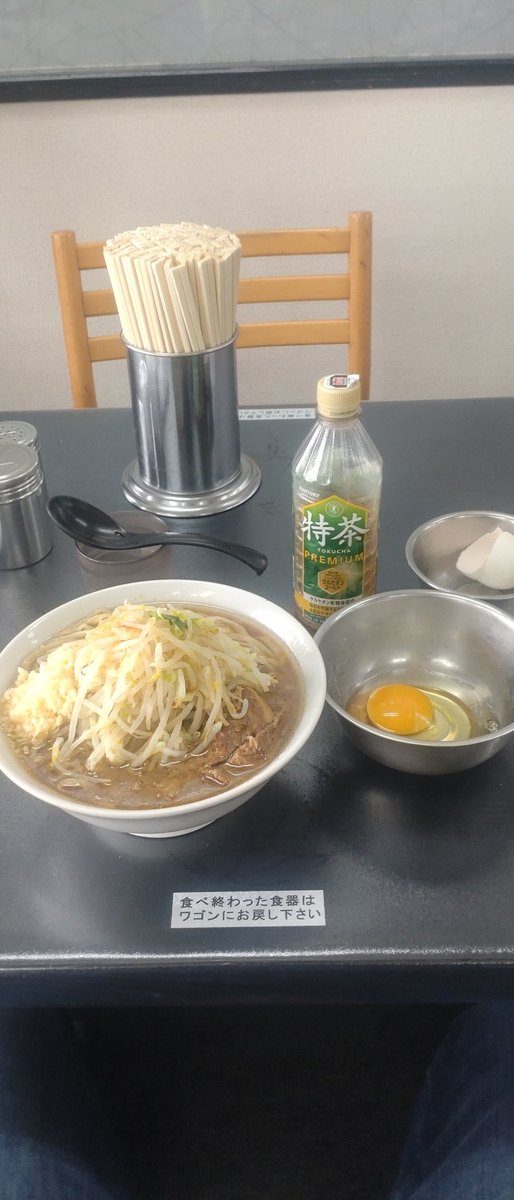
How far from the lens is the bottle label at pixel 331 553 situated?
0.93m

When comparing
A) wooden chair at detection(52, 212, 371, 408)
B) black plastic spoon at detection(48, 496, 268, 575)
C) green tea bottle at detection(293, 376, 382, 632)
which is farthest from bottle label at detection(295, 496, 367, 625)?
wooden chair at detection(52, 212, 371, 408)

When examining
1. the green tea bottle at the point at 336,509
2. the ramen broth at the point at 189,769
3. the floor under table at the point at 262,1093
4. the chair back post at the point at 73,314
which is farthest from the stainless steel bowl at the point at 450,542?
the chair back post at the point at 73,314

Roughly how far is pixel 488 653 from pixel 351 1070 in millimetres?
730

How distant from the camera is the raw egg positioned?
847 mm

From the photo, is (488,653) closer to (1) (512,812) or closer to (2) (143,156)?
(1) (512,812)

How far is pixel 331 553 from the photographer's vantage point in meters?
0.95

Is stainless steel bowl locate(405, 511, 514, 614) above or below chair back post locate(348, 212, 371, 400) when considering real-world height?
below

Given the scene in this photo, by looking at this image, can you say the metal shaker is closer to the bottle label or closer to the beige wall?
the bottle label

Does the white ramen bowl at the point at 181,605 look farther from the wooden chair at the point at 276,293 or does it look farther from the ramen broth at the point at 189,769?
the wooden chair at the point at 276,293

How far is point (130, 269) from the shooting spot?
107 cm

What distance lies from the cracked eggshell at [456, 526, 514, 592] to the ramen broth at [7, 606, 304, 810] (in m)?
0.36

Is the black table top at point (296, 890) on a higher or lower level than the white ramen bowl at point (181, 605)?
lower

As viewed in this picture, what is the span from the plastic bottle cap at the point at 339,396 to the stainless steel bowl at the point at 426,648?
7.7 inches

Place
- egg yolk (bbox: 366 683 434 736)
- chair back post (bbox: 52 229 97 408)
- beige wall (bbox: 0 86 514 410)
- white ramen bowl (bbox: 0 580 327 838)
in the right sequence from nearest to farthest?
1. white ramen bowl (bbox: 0 580 327 838)
2. egg yolk (bbox: 366 683 434 736)
3. chair back post (bbox: 52 229 97 408)
4. beige wall (bbox: 0 86 514 410)
